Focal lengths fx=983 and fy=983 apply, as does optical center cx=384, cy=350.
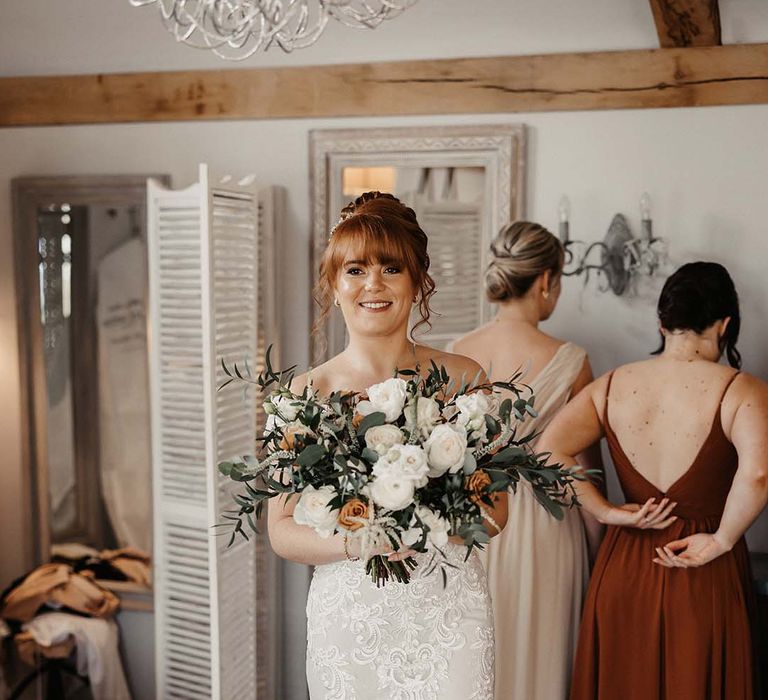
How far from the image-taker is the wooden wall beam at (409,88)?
349 cm

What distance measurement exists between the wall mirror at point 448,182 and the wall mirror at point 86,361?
88 cm

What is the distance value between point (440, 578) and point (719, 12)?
7.75 ft

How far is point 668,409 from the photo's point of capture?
2.92 meters

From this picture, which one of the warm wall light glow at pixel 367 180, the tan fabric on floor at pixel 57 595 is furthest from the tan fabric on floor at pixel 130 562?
the warm wall light glow at pixel 367 180

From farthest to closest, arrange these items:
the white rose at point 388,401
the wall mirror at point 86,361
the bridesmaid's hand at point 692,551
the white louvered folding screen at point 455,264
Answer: the wall mirror at point 86,361
the white louvered folding screen at point 455,264
the bridesmaid's hand at point 692,551
the white rose at point 388,401

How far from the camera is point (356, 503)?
183 centimetres

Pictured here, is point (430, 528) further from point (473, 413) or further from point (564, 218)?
point (564, 218)

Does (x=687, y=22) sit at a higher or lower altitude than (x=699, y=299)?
higher

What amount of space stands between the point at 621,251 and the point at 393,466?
6.72ft

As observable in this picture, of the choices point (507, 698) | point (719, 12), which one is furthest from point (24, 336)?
point (719, 12)

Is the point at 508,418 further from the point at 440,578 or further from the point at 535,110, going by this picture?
the point at 535,110

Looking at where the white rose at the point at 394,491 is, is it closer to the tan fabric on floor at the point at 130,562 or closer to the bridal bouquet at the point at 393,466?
the bridal bouquet at the point at 393,466

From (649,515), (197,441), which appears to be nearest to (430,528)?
(649,515)

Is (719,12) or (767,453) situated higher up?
(719,12)
